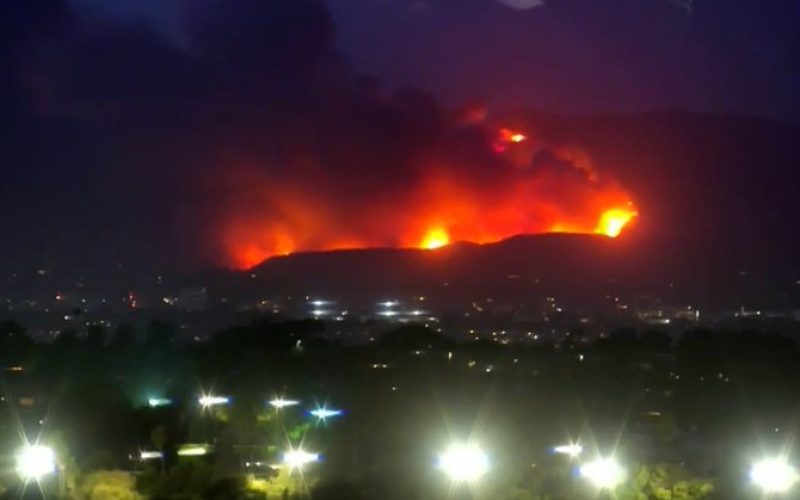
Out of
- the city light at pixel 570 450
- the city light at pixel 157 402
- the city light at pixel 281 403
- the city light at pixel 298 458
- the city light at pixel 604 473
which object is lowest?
the city light at pixel 604 473

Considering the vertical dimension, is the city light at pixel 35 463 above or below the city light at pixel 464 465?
above

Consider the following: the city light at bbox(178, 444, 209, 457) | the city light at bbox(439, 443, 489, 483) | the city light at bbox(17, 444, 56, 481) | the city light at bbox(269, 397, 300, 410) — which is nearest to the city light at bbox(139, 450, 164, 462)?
the city light at bbox(178, 444, 209, 457)

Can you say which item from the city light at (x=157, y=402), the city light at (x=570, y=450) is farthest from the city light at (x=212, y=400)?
the city light at (x=570, y=450)

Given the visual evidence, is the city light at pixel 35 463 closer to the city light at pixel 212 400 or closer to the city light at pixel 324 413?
the city light at pixel 324 413

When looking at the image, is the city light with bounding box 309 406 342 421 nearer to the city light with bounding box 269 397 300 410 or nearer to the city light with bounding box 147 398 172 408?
the city light with bounding box 269 397 300 410

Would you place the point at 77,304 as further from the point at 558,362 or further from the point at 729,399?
the point at 729,399

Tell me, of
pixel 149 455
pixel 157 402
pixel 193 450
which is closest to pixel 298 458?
pixel 193 450

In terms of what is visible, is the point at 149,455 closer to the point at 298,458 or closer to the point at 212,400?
the point at 298,458
